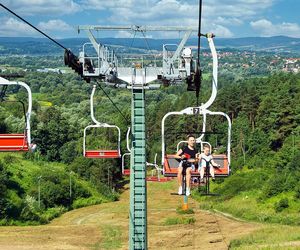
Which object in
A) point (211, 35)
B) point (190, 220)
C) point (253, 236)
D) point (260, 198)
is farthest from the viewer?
point (260, 198)

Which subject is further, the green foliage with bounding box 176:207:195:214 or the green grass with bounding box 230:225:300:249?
the green foliage with bounding box 176:207:195:214

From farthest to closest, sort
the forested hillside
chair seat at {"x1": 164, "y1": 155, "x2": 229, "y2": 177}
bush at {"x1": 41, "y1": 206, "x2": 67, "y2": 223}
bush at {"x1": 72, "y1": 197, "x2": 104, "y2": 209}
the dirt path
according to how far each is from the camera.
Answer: bush at {"x1": 72, "y1": 197, "x2": 104, "y2": 209} → the forested hillside → bush at {"x1": 41, "y1": 206, "x2": 67, "y2": 223} → the dirt path → chair seat at {"x1": 164, "y1": 155, "x2": 229, "y2": 177}

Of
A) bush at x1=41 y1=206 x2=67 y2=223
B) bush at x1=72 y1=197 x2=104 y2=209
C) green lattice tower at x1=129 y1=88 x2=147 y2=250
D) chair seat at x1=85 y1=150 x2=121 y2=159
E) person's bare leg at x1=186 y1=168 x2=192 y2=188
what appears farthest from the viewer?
bush at x1=72 y1=197 x2=104 y2=209

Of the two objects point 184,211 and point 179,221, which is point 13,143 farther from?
point 184,211

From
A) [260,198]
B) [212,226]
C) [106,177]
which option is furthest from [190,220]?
[106,177]

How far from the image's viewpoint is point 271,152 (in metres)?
61.7

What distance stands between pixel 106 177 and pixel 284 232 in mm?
31933

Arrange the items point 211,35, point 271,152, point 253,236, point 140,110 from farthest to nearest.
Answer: point 271,152, point 253,236, point 140,110, point 211,35

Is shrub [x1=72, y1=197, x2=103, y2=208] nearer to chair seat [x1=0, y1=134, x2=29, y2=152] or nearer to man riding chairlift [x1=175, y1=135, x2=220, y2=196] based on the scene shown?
man riding chairlift [x1=175, y1=135, x2=220, y2=196]

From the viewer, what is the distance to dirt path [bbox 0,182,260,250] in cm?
3312

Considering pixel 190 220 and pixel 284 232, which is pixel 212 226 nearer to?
pixel 190 220

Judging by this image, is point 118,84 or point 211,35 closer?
point 211,35

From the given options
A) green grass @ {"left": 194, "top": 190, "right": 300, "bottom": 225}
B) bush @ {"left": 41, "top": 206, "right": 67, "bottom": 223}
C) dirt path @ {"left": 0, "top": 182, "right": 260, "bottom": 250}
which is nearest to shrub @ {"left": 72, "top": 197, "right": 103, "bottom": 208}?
bush @ {"left": 41, "top": 206, "right": 67, "bottom": 223}

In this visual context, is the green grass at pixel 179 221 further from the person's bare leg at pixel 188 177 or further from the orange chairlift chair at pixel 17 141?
the orange chairlift chair at pixel 17 141
